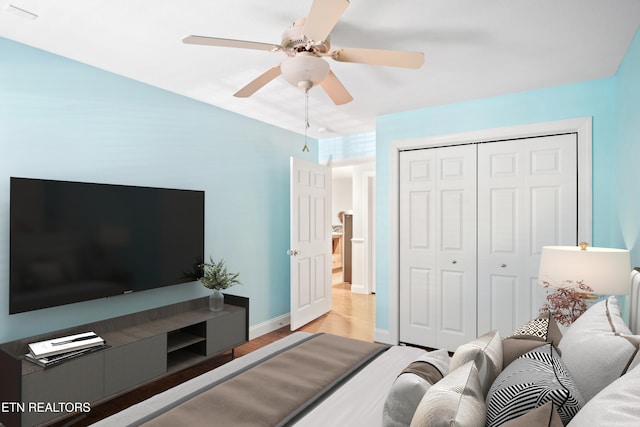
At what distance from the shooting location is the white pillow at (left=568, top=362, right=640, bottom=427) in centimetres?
70

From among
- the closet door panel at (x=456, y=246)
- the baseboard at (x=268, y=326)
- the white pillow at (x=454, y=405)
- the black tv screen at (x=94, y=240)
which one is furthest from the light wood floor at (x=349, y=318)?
the white pillow at (x=454, y=405)

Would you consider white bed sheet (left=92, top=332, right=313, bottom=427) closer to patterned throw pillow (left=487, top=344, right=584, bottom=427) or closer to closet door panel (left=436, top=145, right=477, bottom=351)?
patterned throw pillow (left=487, top=344, right=584, bottom=427)

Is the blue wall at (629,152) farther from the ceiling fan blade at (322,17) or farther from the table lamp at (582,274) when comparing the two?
the ceiling fan blade at (322,17)

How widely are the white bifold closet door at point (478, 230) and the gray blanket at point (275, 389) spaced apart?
5.93 ft

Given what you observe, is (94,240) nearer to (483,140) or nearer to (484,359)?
(484,359)

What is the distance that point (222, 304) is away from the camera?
132 inches

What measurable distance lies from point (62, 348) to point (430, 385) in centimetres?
217

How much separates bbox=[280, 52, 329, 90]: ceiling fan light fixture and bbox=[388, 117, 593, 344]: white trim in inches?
83.6

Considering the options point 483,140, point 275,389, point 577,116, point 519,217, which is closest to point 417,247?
point 519,217

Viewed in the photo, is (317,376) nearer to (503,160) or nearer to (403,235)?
(403,235)

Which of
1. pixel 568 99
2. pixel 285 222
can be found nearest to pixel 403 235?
pixel 285 222

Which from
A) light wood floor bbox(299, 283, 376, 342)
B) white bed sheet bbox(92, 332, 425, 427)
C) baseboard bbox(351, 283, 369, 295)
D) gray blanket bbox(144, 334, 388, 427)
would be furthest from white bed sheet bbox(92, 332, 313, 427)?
baseboard bbox(351, 283, 369, 295)

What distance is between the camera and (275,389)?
5.21ft

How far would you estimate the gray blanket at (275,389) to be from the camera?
1372mm
